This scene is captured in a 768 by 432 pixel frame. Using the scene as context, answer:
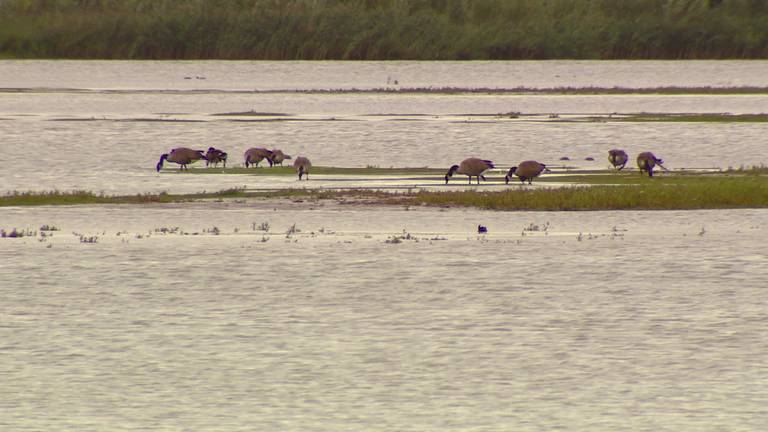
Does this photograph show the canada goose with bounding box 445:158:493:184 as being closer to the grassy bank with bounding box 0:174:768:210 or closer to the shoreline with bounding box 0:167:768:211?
the shoreline with bounding box 0:167:768:211

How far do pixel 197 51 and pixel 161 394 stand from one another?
50.6 m

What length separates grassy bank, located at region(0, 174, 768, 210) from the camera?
20.5 metres

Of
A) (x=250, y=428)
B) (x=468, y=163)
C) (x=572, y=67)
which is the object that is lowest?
(x=250, y=428)

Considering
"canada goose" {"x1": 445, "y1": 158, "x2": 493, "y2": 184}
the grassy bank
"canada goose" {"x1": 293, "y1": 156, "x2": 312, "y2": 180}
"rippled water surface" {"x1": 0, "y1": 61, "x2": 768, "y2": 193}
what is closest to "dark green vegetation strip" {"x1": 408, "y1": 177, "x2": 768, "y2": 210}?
the grassy bank

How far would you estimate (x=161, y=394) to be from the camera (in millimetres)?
9648

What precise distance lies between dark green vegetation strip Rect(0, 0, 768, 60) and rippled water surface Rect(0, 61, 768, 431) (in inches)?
1242

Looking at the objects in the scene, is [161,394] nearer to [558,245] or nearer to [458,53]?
[558,245]

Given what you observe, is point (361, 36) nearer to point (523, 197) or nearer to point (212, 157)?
point (212, 157)

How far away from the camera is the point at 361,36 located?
58781mm

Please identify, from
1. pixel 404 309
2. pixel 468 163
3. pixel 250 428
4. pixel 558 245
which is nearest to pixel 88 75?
pixel 468 163

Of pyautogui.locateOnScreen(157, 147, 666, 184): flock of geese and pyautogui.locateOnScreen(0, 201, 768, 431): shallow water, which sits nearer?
pyautogui.locateOnScreen(0, 201, 768, 431): shallow water

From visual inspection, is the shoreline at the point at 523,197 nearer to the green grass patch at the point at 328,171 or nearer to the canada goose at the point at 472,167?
the canada goose at the point at 472,167

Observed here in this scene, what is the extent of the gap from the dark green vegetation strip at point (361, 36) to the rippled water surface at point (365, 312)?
104 ft

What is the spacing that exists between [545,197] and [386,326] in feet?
29.8
